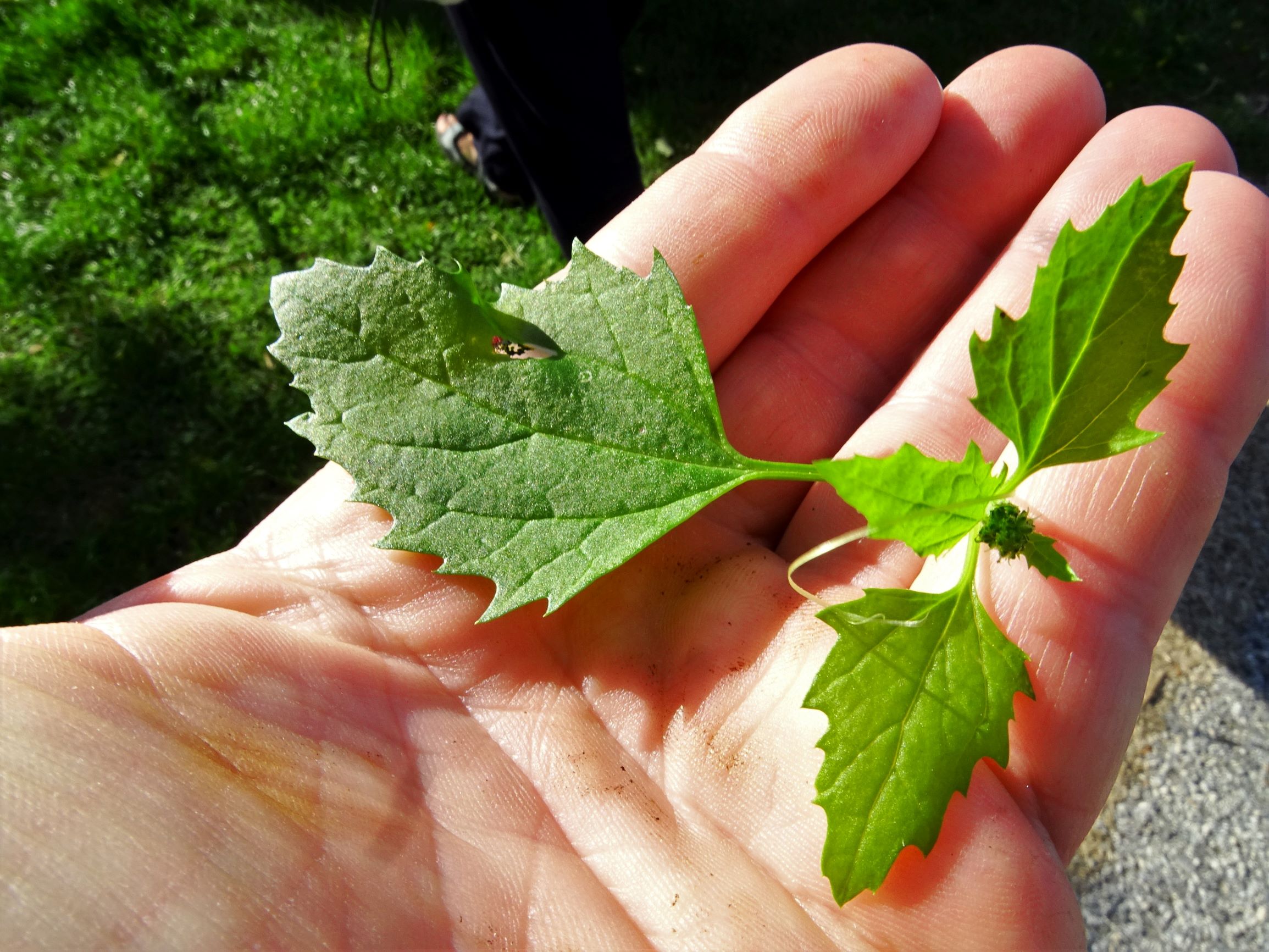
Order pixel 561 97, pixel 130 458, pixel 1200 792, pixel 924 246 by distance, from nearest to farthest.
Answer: pixel 924 246, pixel 1200 792, pixel 561 97, pixel 130 458

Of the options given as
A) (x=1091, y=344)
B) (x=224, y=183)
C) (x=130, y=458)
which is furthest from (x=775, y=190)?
(x=224, y=183)

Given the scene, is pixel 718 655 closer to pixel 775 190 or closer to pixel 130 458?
pixel 775 190

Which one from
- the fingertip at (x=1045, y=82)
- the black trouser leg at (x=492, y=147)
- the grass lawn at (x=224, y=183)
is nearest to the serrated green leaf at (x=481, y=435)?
the fingertip at (x=1045, y=82)

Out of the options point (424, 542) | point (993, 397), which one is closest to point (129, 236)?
point (424, 542)

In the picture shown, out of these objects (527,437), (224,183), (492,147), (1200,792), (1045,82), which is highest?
(224,183)

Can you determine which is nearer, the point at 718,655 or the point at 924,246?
the point at 718,655

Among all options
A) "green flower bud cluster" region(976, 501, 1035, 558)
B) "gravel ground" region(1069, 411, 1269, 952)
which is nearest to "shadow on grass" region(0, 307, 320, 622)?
"green flower bud cluster" region(976, 501, 1035, 558)

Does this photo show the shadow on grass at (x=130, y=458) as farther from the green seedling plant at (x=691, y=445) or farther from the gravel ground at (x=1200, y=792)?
the gravel ground at (x=1200, y=792)
